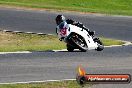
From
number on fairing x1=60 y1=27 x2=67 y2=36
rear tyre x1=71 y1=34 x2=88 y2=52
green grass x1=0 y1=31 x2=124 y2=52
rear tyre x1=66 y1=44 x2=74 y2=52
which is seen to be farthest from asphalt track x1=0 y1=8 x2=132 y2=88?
green grass x1=0 y1=31 x2=124 y2=52

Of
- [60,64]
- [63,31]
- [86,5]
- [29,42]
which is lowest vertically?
[86,5]

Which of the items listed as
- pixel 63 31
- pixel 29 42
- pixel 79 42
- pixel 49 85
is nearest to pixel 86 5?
pixel 29 42

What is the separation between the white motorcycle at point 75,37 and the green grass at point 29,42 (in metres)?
1.10

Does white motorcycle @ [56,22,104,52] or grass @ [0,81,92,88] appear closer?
grass @ [0,81,92,88]

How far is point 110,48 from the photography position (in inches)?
836

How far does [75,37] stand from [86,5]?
64.8 feet

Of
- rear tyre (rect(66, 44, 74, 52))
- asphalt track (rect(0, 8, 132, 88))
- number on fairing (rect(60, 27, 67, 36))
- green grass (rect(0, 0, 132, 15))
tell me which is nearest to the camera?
asphalt track (rect(0, 8, 132, 88))

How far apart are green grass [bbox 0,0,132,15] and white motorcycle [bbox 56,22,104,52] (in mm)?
15847

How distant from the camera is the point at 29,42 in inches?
910

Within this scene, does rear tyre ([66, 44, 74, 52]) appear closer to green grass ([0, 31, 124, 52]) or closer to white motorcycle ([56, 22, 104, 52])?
white motorcycle ([56, 22, 104, 52])

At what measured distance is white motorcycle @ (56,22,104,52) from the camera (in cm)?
1956

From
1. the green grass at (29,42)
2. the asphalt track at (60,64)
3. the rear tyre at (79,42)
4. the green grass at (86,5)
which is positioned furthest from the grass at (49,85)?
the green grass at (86,5)

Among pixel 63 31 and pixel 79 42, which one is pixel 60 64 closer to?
pixel 63 31

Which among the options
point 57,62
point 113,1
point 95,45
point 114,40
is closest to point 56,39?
point 114,40
